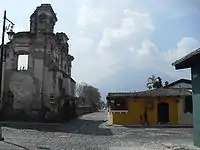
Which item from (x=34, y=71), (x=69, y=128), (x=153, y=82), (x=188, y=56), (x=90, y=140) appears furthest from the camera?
(x=153, y=82)

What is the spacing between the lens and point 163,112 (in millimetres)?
35344

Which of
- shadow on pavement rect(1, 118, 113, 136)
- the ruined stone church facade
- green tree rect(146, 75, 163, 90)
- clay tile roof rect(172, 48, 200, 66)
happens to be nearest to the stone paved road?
shadow on pavement rect(1, 118, 113, 136)

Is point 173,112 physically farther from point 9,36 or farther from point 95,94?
point 95,94

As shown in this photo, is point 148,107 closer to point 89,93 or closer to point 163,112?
point 163,112

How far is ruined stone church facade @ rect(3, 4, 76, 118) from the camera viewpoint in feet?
115

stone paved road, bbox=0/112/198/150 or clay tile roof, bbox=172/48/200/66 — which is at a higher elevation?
clay tile roof, bbox=172/48/200/66

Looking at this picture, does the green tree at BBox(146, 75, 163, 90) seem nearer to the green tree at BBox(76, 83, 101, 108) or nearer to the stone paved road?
the green tree at BBox(76, 83, 101, 108)

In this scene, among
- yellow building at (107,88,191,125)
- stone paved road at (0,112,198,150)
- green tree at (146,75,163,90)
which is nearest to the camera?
stone paved road at (0,112,198,150)

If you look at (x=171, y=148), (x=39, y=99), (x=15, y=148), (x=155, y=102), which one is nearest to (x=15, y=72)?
(x=39, y=99)

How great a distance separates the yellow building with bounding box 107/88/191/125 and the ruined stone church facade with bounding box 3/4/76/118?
637 centimetres

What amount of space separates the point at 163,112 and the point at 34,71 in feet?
45.6

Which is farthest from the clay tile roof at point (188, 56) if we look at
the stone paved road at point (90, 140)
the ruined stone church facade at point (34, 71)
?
the ruined stone church facade at point (34, 71)

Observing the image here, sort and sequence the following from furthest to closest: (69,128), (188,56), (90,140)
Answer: (69,128) < (90,140) < (188,56)

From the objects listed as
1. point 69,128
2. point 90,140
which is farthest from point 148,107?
point 90,140
